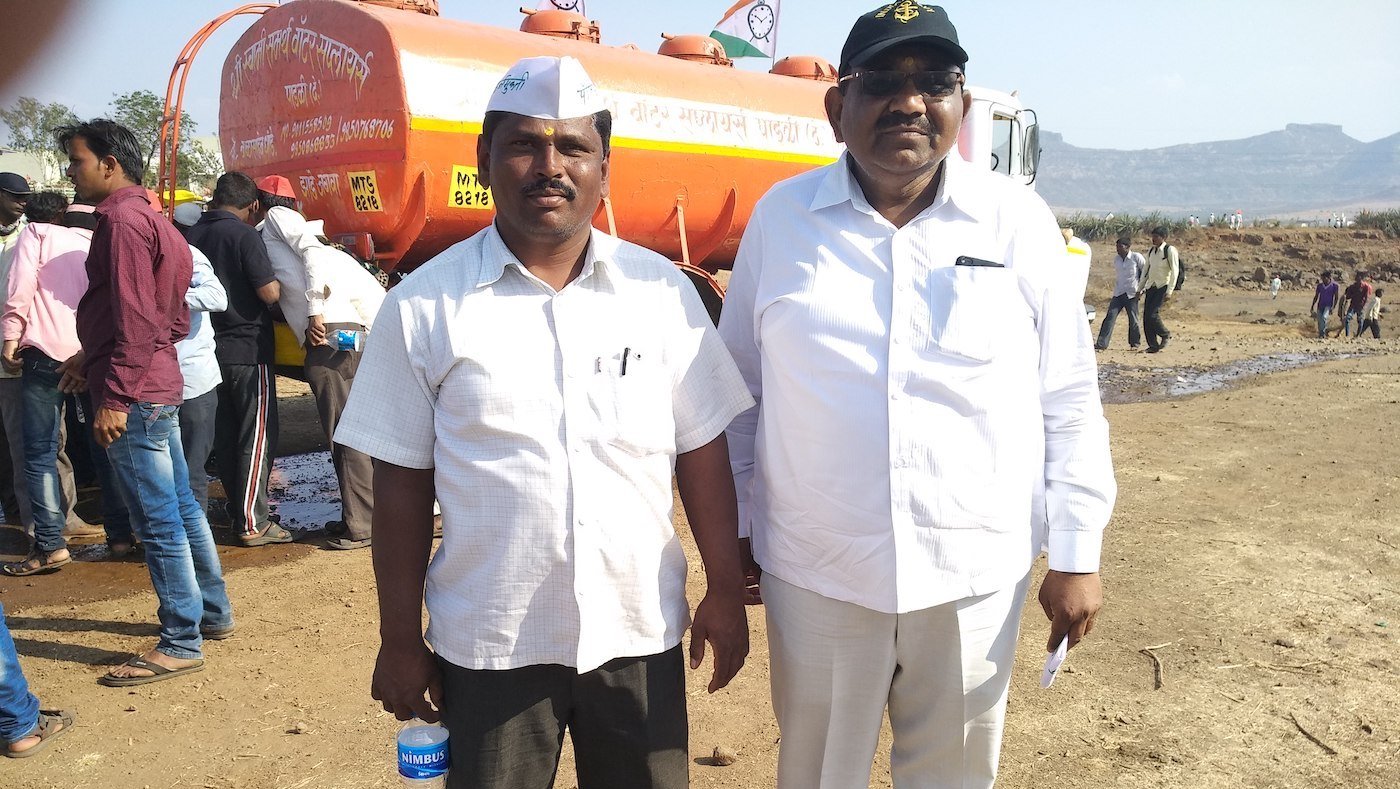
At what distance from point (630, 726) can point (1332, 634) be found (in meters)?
3.56

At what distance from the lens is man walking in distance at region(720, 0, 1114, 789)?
6.23 ft

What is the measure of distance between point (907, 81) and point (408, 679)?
1.55m

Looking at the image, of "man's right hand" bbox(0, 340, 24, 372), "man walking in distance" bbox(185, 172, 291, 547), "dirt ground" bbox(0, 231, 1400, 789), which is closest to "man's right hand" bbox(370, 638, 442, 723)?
"dirt ground" bbox(0, 231, 1400, 789)

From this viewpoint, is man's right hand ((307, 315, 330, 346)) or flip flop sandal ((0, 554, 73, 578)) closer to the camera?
flip flop sandal ((0, 554, 73, 578))

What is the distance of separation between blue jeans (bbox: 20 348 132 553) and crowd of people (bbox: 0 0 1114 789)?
3.82 m

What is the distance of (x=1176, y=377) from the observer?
11188 mm

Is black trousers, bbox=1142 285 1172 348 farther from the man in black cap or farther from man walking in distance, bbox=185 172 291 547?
the man in black cap

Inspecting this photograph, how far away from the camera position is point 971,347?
1.89 metres

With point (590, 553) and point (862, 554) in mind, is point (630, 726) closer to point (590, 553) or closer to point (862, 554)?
point (590, 553)

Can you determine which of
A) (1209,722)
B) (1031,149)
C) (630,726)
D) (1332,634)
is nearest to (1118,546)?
(1332,634)

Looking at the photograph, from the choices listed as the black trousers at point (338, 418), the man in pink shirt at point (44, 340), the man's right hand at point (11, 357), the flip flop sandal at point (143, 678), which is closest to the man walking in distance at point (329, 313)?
the black trousers at point (338, 418)

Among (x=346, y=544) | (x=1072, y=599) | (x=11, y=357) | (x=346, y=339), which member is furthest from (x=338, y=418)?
(x=1072, y=599)

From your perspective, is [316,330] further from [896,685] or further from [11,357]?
[896,685]

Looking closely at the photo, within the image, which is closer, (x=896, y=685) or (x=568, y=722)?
(x=568, y=722)
